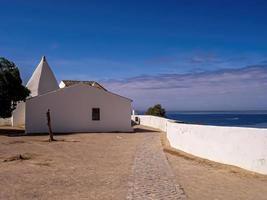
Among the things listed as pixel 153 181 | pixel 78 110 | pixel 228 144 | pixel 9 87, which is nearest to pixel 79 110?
pixel 78 110

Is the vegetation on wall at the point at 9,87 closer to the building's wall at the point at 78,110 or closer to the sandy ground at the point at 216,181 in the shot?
the building's wall at the point at 78,110

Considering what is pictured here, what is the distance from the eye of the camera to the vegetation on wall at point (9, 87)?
27.7 m

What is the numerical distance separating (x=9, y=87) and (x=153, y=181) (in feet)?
68.0

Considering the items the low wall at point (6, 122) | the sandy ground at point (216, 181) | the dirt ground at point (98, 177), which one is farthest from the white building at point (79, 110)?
the sandy ground at point (216, 181)

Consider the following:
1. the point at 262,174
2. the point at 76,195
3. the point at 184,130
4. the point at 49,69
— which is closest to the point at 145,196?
the point at 76,195

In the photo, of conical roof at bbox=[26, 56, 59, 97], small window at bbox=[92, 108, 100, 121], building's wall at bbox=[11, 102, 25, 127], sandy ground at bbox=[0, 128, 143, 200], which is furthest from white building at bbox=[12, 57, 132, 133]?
sandy ground at bbox=[0, 128, 143, 200]

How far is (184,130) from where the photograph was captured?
16484 mm

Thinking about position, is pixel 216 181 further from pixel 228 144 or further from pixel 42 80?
pixel 42 80

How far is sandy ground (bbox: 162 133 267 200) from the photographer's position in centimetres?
844

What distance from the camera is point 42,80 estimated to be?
3869 cm

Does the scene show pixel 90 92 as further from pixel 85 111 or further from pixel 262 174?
pixel 262 174

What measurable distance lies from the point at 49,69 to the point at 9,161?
89.5ft

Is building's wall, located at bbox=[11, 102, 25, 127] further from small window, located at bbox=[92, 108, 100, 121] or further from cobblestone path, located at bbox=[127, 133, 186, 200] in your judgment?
cobblestone path, located at bbox=[127, 133, 186, 200]

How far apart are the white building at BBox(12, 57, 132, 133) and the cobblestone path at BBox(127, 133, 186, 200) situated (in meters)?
15.9
